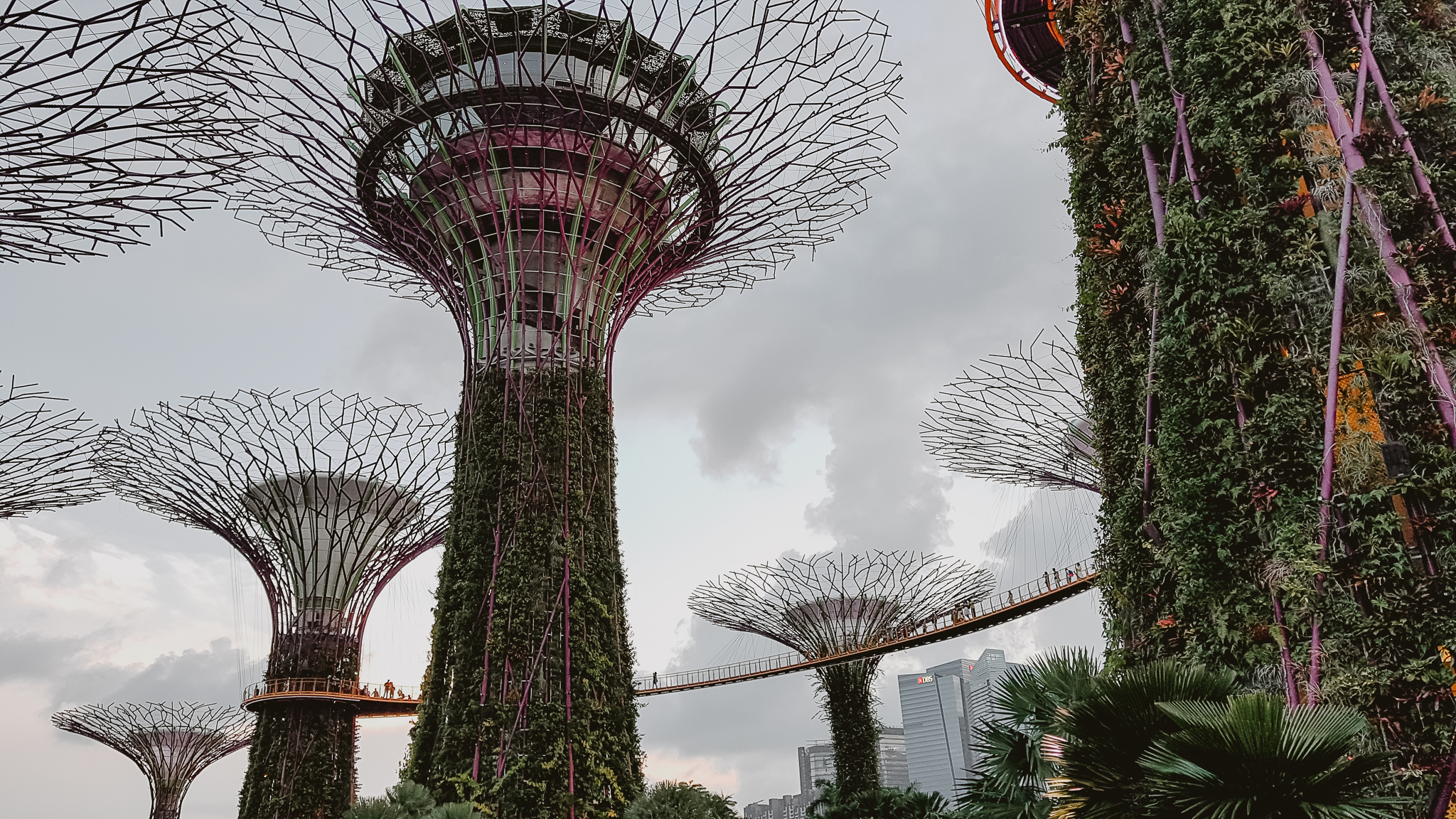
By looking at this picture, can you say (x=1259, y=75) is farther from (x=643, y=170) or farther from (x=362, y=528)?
(x=362, y=528)

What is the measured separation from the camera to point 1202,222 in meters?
9.60

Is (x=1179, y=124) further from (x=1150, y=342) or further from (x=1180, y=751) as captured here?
(x=1180, y=751)

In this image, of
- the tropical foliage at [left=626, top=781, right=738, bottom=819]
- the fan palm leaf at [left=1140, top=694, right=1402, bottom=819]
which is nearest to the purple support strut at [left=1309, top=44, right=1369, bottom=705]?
the fan palm leaf at [left=1140, top=694, right=1402, bottom=819]

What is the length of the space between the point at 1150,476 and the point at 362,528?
79.3ft

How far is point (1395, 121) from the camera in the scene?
9062mm

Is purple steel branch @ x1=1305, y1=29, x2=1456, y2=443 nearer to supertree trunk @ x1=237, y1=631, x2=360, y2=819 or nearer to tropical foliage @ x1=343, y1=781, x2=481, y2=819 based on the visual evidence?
tropical foliage @ x1=343, y1=781, x2=481, y2=819

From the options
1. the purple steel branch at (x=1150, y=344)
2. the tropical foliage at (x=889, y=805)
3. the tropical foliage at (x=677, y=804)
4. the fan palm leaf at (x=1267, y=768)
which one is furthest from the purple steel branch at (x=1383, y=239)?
the tropical foliage at (x=889, y=805)

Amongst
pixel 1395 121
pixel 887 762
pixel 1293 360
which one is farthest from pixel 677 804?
pixel 887 762

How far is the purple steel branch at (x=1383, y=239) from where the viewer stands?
823cm

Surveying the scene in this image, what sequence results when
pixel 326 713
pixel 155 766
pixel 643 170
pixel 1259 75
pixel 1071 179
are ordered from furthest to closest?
pixel 155 766 < pixel 326 713 < pixel 643 170 < pixel 1071 179 < pixel 1259 75

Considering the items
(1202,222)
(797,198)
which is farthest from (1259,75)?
(797,198)

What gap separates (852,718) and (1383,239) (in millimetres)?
26604

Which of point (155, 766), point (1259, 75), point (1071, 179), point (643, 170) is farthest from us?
point (155, 766)

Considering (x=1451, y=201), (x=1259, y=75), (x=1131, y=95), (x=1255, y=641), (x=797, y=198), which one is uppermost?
(x=797, y=198)
